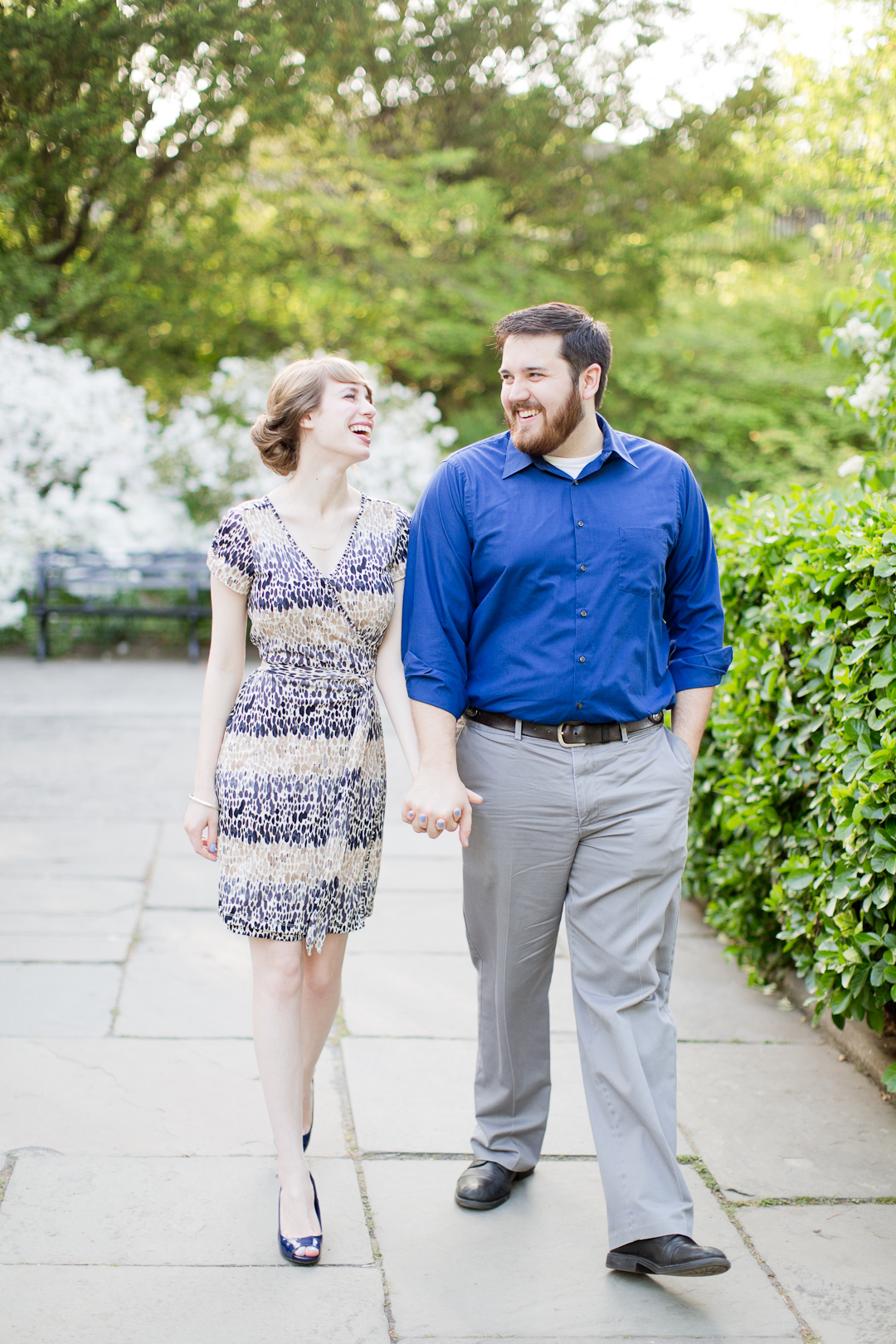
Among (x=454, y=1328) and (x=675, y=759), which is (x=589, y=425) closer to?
(x=675, y=759)

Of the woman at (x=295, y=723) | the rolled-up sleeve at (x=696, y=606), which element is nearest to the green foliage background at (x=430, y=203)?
the rolled-up sleeve at (x=696, y=606)

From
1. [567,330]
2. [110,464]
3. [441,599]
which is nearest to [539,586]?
[441,599]

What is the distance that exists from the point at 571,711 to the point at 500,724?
16 cm

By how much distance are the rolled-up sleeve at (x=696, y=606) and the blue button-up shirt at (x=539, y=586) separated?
0.22 feet

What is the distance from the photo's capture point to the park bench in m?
10.5

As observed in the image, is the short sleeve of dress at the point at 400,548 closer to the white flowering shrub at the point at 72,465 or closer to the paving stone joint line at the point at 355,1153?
the paving stone joint line at the point at 355,1153

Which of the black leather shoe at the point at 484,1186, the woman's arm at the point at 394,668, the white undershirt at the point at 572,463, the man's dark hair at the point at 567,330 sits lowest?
the black leather shoe at the point at 484,1186

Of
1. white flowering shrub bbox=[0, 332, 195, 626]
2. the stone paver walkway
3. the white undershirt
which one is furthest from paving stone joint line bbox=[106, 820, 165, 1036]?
white flowering shrub bbox=[0, 332, 195, 626]

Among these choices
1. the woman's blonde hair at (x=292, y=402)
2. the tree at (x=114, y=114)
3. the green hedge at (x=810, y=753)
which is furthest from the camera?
the tree at (x=114, y=114)

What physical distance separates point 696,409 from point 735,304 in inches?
75.1

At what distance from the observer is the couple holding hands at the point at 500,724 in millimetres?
2420

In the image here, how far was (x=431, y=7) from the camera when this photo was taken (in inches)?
596

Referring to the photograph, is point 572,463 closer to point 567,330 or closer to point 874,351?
point 567,330

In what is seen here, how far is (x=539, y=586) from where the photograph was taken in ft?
8.02
